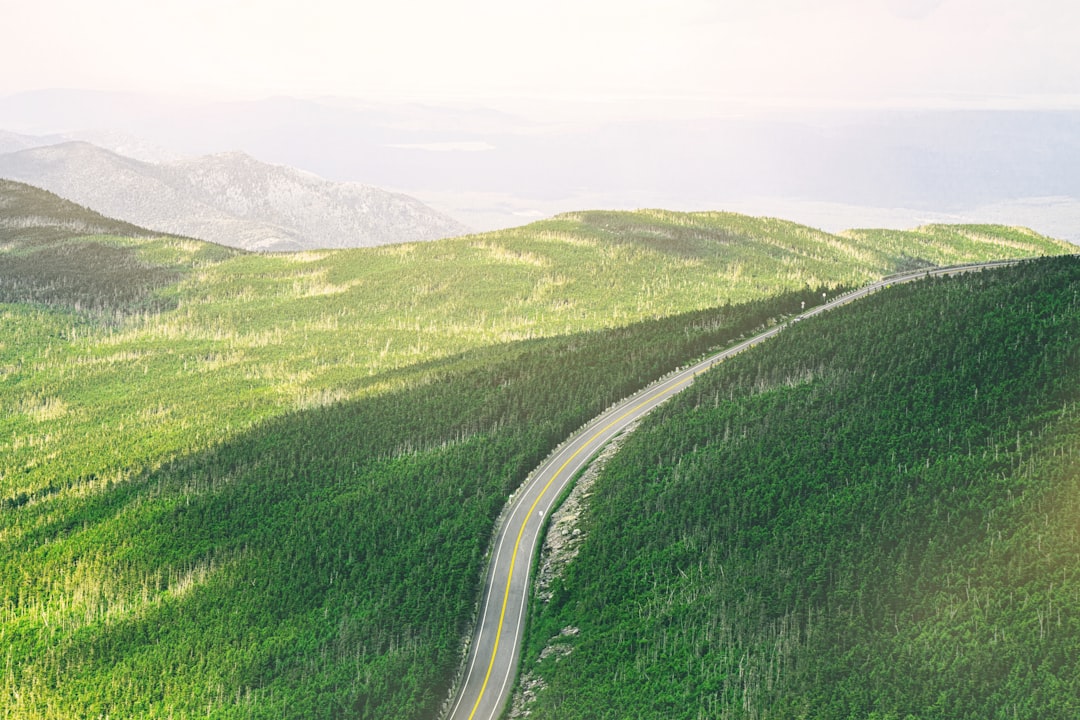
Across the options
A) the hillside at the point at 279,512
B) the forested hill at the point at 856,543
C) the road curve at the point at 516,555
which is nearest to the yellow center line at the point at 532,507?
the road curve at the point at 516,555

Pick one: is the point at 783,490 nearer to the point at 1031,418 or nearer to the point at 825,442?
the point at 825,442

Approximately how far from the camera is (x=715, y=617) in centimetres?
7175

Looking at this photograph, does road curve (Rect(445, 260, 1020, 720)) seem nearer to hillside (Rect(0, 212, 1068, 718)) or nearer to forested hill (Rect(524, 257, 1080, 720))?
hillside (Rect(0, 212, 1068, 718))

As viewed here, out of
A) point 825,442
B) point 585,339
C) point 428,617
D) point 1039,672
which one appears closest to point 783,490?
point 825,442

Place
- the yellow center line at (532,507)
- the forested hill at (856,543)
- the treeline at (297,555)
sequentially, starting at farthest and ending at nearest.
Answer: the treeline at (297,555) < the yellow center line at (532,507) < the forested hill at (856,543)

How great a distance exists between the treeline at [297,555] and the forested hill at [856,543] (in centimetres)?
1351

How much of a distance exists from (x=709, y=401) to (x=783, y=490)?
79.7 ft

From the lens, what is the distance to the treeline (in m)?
81.3

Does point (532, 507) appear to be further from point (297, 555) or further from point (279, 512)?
point (279, 512)

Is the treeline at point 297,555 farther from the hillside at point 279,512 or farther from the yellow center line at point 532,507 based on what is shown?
the yellow center line at point 532,507

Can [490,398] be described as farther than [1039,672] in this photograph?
Yes

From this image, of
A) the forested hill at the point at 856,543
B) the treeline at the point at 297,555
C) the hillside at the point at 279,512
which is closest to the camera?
the forested hill at the point at 856,543

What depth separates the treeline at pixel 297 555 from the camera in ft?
267

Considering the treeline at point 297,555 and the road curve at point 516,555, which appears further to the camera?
the treeline at point 297,555
